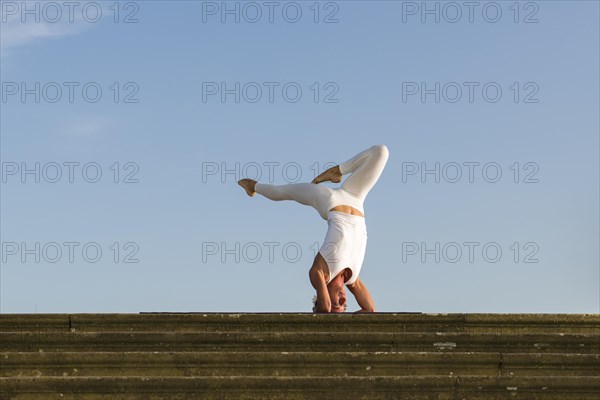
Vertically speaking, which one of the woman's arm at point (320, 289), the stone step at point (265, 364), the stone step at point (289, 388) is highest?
the woman's arm at point (320, 289)

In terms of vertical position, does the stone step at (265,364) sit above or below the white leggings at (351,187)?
below

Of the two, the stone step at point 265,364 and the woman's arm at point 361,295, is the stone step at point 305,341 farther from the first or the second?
the woman's arm at point 361,295

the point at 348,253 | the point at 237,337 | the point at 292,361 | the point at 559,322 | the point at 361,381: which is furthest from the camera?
the point at 348,253

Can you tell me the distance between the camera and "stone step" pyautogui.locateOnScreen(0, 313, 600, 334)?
346 inches

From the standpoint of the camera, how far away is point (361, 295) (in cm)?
1158

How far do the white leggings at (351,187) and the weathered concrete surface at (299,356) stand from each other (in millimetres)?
2740

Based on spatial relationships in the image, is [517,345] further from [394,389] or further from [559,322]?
[394,389]

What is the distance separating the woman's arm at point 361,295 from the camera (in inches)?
455

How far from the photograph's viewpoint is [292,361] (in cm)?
785

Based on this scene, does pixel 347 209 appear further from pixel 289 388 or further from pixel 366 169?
pixel 289 388

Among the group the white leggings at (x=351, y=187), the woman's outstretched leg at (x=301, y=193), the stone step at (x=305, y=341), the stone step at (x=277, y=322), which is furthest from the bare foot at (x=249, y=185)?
the stone step at (x=305, y=341)

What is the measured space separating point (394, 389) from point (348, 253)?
3.98 metres

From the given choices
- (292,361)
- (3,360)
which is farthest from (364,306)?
(3,360)

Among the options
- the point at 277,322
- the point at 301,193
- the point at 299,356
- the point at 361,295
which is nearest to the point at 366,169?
the point at 301,193
